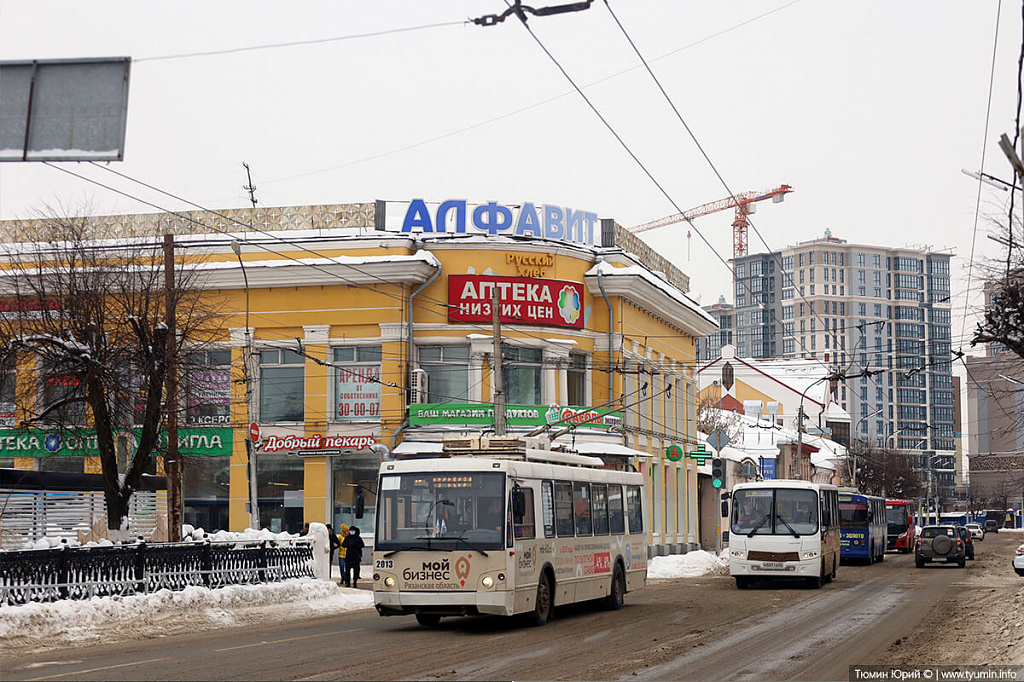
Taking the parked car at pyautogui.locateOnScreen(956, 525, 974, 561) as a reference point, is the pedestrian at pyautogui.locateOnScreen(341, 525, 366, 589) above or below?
above

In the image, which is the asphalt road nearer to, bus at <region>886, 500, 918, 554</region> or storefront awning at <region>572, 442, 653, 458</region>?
storefront awning at <region>572, 442, 653, 458</region>

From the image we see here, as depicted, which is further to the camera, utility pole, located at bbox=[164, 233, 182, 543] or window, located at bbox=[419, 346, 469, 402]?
window, located at bbox=[419, 346, 469, 402]

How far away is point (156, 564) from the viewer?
72.1ft

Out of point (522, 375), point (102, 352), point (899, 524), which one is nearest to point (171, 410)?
point (102, 352)

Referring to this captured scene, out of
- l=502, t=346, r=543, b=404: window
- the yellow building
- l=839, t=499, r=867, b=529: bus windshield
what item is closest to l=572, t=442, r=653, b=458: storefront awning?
the yellow building

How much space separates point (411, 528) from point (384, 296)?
2335 cm

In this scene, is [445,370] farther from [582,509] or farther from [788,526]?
[582,509]

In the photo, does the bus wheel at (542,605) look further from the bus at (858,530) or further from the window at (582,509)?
the bus at (858,530)

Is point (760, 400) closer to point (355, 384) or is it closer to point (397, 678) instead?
point (355, 384)

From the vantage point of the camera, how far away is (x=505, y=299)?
139 ft

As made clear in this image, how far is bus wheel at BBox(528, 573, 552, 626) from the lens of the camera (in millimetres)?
20125

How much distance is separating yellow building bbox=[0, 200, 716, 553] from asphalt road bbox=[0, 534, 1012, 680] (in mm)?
17974

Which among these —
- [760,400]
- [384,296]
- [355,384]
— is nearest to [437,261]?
[384,296]

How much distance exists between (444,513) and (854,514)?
1303 inches
